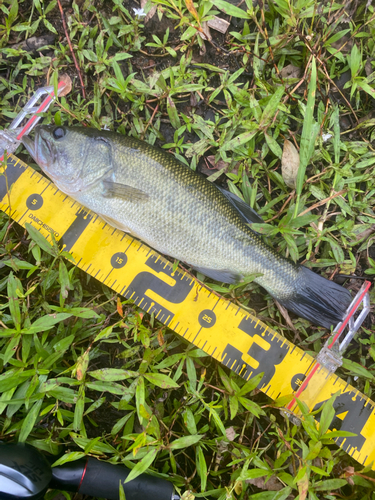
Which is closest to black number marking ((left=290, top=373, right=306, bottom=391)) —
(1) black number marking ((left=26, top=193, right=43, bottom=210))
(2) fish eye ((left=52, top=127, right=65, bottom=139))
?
(1) black number marking ((left=26, top=193, right=43, bottom=210))

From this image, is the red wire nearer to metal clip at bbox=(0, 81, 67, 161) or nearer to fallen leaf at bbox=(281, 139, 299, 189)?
fallen leaf at bbox=(281, 139, 299, 189)

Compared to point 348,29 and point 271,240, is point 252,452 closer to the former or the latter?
A: point 271,240

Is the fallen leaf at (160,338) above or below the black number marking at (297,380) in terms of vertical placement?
below

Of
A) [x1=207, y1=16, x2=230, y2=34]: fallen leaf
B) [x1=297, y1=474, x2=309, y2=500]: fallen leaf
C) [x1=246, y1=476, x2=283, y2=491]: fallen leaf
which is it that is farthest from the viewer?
[x1=207, y1=16, x2=230, y2=34]: fallen leaf

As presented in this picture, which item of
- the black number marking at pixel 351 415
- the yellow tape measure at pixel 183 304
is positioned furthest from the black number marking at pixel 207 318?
the black number marking at pixel 351 415

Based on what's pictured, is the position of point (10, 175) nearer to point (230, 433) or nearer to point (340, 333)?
point (230, 433)

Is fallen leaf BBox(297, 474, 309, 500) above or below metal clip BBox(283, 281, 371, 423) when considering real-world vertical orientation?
below

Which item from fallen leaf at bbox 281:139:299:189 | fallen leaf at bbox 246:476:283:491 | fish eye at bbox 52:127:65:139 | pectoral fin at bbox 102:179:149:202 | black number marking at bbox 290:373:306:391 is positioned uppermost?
fallen leaf at bbox 281:139:299:189

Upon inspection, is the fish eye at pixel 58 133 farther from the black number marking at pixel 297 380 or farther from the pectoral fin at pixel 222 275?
the black number marking at pixel 297 380
